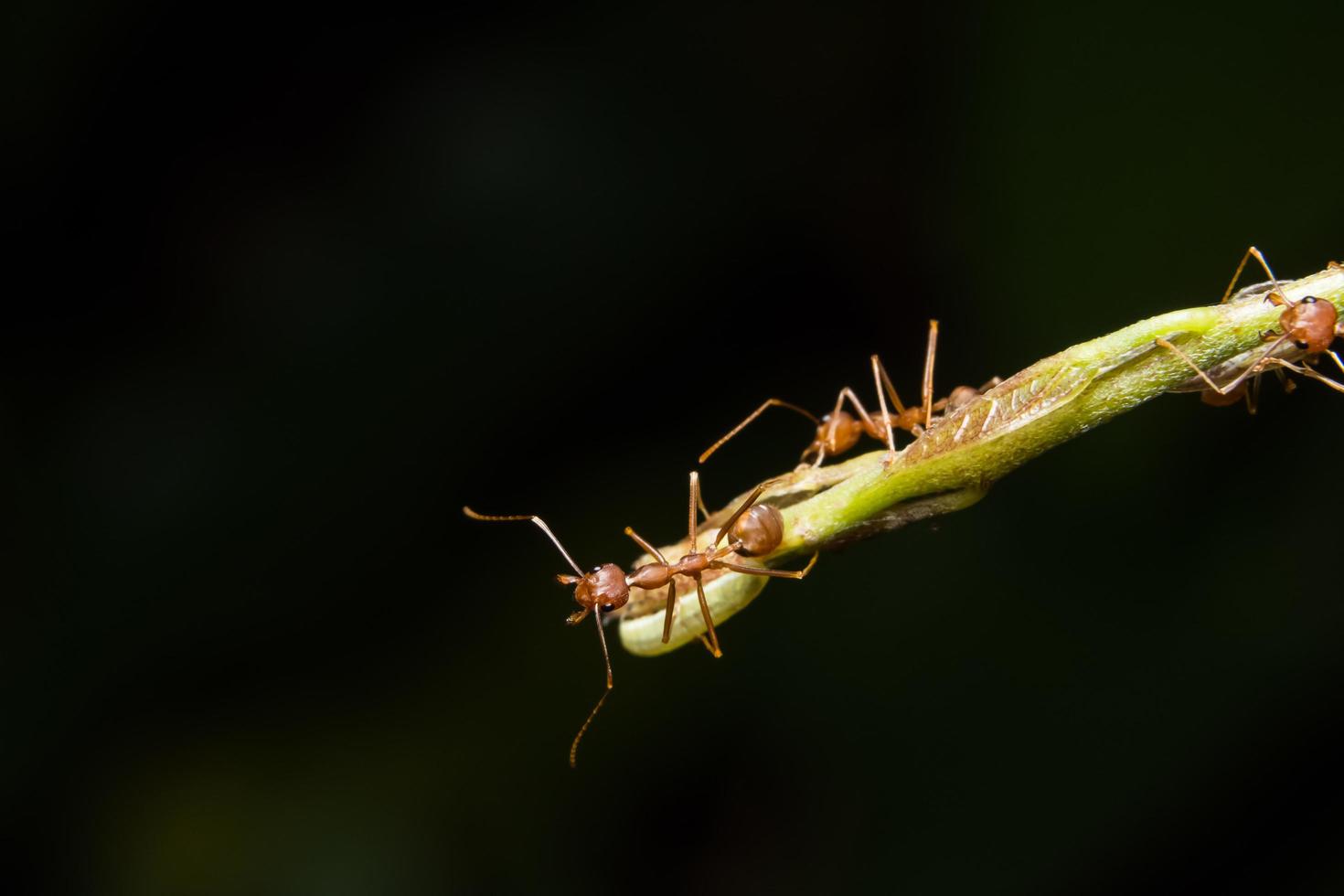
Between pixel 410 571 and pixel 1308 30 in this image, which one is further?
pixel 410 571

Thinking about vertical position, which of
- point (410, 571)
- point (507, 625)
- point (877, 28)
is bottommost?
point (507, 625)

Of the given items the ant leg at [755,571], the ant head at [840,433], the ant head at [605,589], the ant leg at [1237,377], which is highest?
the ant leg at [1237,377]

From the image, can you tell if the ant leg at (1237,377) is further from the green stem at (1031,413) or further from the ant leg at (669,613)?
the ant leg at (669,613)

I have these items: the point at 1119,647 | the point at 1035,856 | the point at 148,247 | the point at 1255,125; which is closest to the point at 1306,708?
the point at 1119,647

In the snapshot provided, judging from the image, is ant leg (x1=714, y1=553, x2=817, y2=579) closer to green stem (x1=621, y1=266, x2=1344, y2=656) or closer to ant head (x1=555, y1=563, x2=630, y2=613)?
green stem (x1=621, y1=266, x2=1344, y2=656)

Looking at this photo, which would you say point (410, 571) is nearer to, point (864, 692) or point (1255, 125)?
point (864, 692)

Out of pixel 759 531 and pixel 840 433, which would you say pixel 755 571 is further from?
pixel 840 433

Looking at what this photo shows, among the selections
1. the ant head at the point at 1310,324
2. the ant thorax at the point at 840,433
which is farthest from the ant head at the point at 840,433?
the ant head at the point at 1310,324
